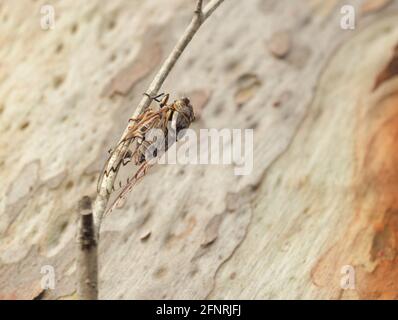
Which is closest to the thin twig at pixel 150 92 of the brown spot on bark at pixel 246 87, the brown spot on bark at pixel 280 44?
the brown spot on bark at pixel 246 87

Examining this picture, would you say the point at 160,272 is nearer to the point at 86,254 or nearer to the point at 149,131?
the point at 149,131

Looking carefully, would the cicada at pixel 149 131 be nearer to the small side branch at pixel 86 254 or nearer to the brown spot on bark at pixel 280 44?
the brown spot on bark at pixel 280 44

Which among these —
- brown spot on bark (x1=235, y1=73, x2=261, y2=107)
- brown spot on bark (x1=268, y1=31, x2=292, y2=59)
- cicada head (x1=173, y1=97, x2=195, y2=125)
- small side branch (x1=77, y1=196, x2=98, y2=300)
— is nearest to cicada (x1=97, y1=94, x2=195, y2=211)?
cicada head (x1=173, y1=97, x2=195, y2=125)

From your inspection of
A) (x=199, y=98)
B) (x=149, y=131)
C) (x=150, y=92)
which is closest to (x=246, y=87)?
(x=199, y=98)
